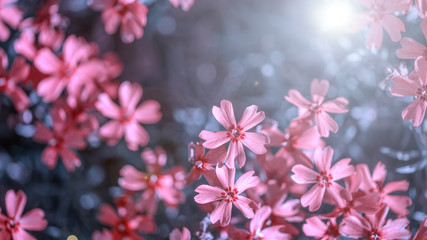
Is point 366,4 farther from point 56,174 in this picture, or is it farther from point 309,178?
point 56,174

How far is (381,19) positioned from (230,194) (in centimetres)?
30

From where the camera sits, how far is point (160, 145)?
80 centimetres

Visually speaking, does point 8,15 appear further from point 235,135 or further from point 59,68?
point 235,135

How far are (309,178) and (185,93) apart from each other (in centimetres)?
45

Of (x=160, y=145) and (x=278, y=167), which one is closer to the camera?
(x=278, y=167)

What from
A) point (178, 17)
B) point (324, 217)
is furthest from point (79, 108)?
point (324, 217)

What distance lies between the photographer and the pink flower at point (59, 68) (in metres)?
0.64

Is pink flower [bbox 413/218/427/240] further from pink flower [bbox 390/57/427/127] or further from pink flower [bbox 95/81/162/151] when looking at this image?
pink flower [bbox 95/81/162/151]

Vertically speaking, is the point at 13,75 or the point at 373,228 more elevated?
the point at 13,75

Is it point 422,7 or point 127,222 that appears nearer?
point 422,7

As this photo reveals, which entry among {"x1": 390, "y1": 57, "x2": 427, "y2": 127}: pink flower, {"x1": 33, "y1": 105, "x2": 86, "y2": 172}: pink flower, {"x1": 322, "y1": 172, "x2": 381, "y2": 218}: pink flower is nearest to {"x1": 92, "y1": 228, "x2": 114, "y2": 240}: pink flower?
{"x1": 33, "y1": 105, "x2": 86, "y2": 172}: pink flower

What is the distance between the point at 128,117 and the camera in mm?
693

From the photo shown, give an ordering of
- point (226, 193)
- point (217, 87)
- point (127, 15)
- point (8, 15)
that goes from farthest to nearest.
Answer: point (217, 87) < point (8, 15) < point (127, 15) < point (226, 193)

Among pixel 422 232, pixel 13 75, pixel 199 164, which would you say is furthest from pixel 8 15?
pixel 422 232
